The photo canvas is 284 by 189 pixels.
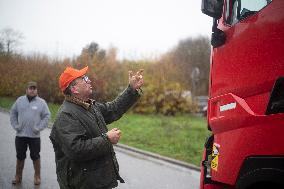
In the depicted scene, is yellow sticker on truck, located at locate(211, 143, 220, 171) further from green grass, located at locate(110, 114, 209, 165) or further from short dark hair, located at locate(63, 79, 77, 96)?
green grass, located at locate(110, 114, 209, 165)

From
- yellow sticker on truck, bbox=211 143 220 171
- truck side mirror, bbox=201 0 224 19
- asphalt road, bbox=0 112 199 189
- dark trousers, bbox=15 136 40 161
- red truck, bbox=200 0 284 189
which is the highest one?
truck side mirror, bbox=201 0 224 19

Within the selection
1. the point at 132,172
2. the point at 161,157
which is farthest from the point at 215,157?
the point at 161,157

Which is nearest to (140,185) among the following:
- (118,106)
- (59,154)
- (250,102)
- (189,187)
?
(189,187)

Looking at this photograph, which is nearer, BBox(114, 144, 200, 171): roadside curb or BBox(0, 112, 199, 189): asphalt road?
BBox(0, 112, 199, 189): asphalt road

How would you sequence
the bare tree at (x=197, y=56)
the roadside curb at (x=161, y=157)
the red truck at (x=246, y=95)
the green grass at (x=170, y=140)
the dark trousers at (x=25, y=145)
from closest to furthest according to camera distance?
the red truck at (x=246, y=95)
the dark trousers at (x=25, y=145)
the roadside curb at (x=161, y=157)
the green grass at (x=170, y=140)
the bare tree at (x=197, y=56)

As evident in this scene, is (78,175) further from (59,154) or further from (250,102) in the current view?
(250,102)

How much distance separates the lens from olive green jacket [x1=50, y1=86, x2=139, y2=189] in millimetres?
3334

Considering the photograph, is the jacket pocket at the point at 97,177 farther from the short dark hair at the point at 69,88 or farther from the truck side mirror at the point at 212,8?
the truck side mirror at the point at 212,8

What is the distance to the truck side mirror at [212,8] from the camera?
3.74 metres

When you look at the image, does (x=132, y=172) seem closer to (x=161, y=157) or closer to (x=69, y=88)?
(x=161, y=157)

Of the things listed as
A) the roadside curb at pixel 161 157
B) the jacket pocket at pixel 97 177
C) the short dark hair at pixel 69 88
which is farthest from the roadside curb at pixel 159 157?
the short dark hair at pixel 69 88

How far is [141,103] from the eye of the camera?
26484 mm

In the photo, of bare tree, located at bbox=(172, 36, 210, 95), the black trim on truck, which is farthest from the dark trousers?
bare tree, located at bbox=(172, 36, 210, 95)

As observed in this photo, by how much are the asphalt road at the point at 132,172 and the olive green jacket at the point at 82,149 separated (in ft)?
10.8
